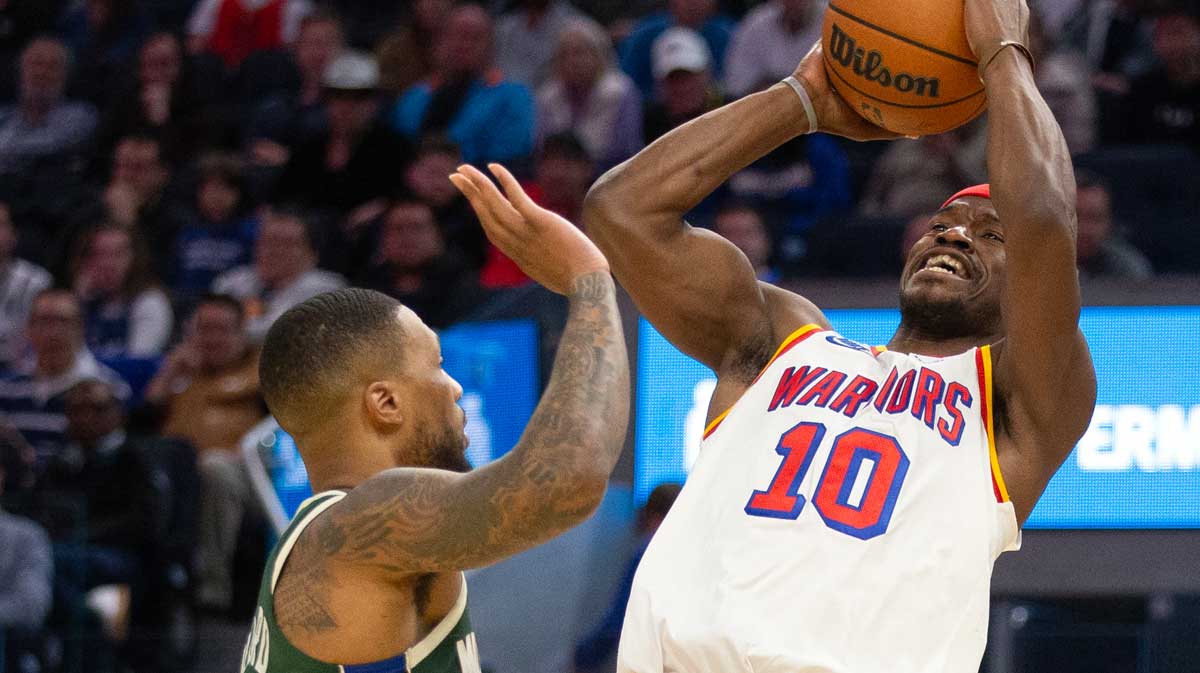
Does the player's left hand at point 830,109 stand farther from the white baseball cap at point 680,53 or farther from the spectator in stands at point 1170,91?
the white baseball cap at point 680,53

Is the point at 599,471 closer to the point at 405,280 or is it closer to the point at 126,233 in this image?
the point at 405,280

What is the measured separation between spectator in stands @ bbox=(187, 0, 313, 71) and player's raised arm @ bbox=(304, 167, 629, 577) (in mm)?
8219

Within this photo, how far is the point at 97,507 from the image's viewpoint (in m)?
7.23

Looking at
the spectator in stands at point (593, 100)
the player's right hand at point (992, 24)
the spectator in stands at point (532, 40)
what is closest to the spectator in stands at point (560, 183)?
the spectator in stands at point (593, 100)

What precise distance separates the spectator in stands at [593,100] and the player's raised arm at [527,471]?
5807 millimetres

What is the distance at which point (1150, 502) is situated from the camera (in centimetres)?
593

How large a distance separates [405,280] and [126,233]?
181 cm

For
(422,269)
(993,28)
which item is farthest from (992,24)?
(422,269)

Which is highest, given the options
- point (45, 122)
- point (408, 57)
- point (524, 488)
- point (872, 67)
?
point (872, 67)

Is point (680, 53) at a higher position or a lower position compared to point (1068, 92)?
lower

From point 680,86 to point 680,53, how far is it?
219mm

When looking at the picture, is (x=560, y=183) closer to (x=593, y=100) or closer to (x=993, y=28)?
(x=593, y=100)

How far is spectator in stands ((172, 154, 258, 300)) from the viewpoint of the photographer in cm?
916

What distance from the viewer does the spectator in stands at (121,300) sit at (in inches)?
339
